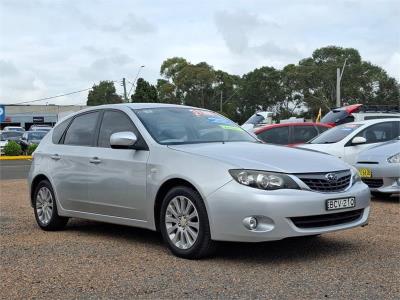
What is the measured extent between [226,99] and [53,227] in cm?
8060

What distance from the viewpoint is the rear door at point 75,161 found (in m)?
7.07

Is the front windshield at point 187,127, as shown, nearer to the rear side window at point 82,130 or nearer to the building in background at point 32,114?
the rear side window at point 82,130

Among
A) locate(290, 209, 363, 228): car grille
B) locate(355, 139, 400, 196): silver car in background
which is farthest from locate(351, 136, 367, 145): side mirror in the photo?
locate(290, 209, 363, 228): car grille

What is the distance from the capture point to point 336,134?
1174 centimetres

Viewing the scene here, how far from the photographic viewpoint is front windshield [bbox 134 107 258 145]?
647 cm

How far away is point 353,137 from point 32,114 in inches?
3148

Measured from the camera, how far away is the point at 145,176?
618cm

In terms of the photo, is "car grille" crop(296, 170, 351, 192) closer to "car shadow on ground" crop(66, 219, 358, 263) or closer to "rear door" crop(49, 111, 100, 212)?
"car shadow on ground" crop(66, 219, 358, 263)

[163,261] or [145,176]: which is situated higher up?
[145,176]

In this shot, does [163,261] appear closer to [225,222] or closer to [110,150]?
[225,222]

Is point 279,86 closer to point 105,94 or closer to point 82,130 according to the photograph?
point 105,94

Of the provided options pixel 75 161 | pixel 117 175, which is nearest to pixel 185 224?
pixel 117 175

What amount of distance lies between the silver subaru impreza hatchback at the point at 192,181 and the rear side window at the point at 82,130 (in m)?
0.02

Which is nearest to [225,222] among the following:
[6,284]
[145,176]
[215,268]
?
[215,268]
